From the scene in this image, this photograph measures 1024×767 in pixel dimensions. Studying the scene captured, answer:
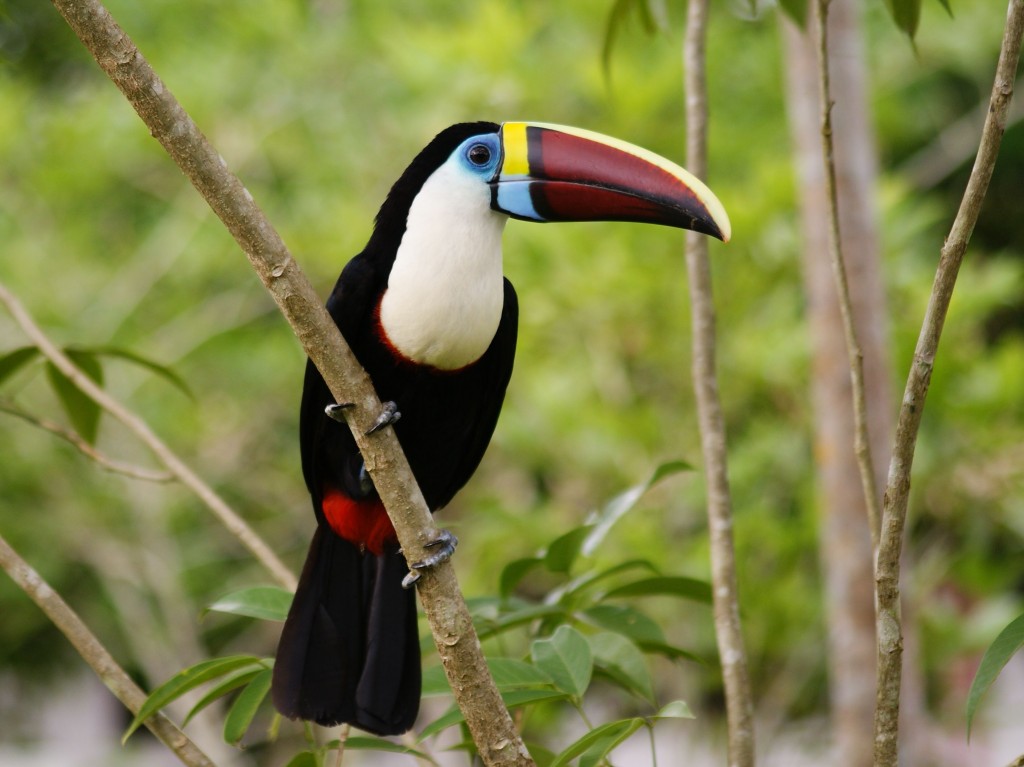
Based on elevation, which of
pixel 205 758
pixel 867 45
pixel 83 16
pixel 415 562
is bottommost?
pixel 205 758

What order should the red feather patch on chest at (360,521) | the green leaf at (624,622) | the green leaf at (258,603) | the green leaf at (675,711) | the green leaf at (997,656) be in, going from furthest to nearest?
the red feather patch on chest at (360,521) < the green leaf at (624,622) < the green leaf at (258,603) < the green leaf at (675,711) < the green leaf at (997,656)

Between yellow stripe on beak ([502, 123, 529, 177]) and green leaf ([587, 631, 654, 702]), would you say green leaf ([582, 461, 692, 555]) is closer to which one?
green leaf ([587, 631, 654, 702])

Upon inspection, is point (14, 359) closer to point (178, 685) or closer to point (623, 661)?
point (178, 685)

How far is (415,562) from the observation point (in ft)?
4.49

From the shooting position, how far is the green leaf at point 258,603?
1547mm

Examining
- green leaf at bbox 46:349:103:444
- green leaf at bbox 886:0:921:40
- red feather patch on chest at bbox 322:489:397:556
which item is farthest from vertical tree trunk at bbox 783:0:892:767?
green leaf at bbox 46:349:103:444

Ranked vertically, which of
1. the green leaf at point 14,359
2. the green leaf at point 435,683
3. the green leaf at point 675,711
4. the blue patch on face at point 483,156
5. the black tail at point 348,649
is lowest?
the black tail at point 348,649

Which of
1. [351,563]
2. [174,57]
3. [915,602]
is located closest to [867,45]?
[915,602]

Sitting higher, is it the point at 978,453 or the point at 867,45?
the point at 867,45

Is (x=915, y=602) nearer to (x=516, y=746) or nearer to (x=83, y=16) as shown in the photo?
(x=516, y=746)

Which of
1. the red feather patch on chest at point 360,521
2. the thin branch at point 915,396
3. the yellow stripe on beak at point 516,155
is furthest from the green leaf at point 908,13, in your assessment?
the red feather patch on chest at point 360,521

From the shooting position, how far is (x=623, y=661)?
156 centimetres

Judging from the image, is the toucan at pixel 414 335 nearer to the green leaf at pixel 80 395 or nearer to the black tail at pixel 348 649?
the black tail at pixel 348 649

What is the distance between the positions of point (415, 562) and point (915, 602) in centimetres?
302
